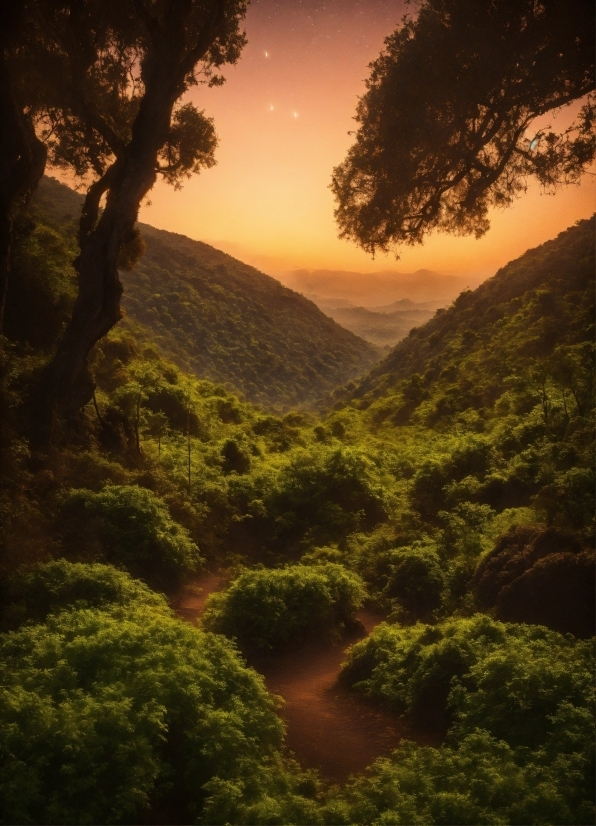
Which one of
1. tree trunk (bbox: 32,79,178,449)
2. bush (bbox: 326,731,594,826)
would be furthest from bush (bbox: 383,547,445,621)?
tree trunk (bbox: 32,79,178,449)

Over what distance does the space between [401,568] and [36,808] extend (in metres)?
9.62

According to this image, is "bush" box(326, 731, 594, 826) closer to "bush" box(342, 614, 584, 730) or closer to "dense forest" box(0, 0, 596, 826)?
"dense forest" box(0, 0, 596, 826)

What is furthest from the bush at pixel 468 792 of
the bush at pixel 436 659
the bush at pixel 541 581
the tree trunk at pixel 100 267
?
the tree trunk at pixel 100 267

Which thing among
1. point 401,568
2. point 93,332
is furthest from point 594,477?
point 93,332

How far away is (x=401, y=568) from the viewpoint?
543 inches

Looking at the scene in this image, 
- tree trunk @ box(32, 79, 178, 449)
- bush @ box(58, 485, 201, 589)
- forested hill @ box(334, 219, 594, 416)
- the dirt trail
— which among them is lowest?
the dirt trail

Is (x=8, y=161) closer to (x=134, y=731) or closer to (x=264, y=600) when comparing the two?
(x=264, y=600)

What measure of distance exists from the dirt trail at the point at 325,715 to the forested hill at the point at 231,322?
3938 cm

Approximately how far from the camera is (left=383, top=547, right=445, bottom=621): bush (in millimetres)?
12641

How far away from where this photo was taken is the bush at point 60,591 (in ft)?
30.6

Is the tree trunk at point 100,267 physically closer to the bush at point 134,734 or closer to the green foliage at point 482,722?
the bush at point 134,734

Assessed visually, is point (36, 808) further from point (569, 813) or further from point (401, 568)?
point (401, 568)

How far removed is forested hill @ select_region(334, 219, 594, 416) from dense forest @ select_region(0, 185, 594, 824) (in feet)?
17.2

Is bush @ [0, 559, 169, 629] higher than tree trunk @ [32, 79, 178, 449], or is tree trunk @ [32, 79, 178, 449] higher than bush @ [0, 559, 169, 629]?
tree trunk @ [32, 79, 178, 449]
